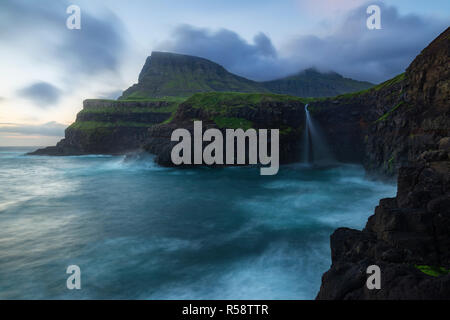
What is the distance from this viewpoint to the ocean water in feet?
33.0

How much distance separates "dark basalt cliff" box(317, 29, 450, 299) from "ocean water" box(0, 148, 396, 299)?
325 cm

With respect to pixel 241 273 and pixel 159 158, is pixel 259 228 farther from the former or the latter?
pixel 159 158

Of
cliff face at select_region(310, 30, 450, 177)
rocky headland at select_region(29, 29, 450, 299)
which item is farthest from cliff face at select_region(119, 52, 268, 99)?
cliff face at select_region(310, 30, 450, 177)

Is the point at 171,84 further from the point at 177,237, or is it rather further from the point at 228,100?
the point at 177,237

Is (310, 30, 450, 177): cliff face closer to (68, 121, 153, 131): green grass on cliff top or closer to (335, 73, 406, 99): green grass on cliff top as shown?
(335, 73, 406, 99): green grass on cliff top

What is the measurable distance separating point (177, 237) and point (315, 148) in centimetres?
4083

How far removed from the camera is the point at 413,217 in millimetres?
8156

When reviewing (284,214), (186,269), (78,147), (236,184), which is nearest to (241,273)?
(186,269)

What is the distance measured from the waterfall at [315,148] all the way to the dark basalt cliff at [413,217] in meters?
22.5

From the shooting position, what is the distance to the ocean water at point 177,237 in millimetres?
10055

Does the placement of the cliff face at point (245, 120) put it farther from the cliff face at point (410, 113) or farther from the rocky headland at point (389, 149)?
the cliff face at point (410, 113)

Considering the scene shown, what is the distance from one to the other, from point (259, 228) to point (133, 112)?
9364 centimetres

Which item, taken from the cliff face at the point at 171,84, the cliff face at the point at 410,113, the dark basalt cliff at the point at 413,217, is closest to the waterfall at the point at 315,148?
the cliff face at the point at 410,113

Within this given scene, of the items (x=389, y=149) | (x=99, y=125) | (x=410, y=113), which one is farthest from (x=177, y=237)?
(x=99, y=125)
